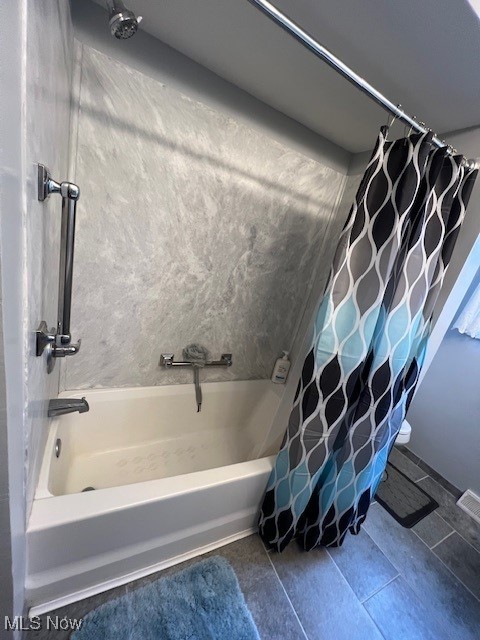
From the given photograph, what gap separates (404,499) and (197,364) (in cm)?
162

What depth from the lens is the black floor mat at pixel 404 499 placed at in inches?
61.1

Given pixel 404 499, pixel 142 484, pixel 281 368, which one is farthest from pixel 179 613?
pixel 404 499

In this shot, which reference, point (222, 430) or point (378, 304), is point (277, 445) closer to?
point (222, 430)

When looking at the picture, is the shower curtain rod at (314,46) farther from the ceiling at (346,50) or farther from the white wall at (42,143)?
the white wall at (42,143)

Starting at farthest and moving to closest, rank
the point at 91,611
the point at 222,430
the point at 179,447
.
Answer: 1. the point at 222,430
2. the point at 179,447
3. the point at 91,611

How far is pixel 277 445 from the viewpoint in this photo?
48.6 inches

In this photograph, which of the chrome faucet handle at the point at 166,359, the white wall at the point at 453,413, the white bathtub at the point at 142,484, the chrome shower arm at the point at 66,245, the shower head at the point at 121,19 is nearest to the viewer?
the shower head at the point at 121,19

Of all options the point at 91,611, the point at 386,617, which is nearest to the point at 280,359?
the point at 386,617

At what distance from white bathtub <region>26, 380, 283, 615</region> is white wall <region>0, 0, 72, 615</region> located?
12cm

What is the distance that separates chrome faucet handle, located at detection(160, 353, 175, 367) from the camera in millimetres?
1448

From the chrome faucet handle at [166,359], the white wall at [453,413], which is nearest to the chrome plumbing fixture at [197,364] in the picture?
the chrome faucet handle at [166,359]

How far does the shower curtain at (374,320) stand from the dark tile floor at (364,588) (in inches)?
9.5

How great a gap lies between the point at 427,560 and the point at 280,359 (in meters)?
1.29

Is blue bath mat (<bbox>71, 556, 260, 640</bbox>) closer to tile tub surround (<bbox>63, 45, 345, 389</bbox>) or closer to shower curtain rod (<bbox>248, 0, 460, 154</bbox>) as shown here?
tile tub surround (<bbox>63, 45, 345, 389</bbox>)
